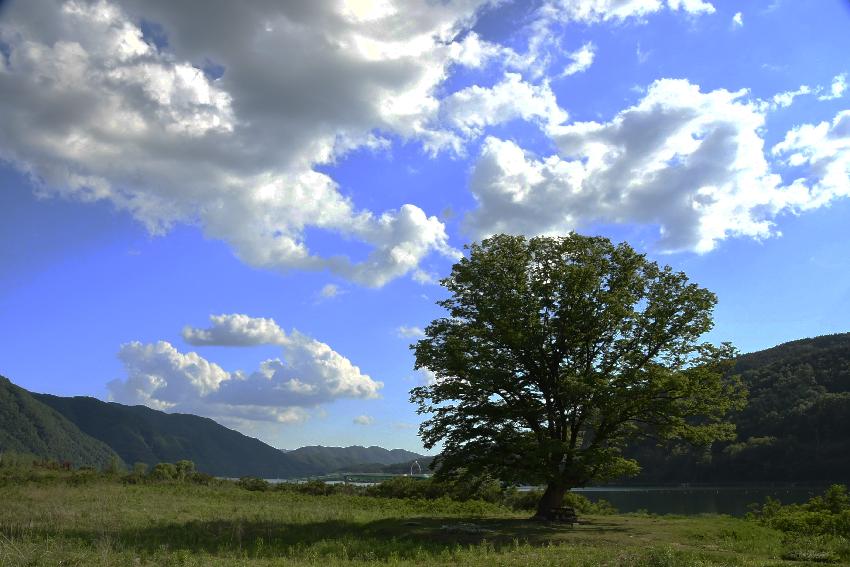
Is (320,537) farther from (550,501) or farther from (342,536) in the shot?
(550,501)

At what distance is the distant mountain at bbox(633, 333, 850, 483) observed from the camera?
95.8 m

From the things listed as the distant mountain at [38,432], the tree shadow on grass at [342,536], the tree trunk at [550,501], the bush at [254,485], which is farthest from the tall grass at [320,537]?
the distant mountain at [38,432]

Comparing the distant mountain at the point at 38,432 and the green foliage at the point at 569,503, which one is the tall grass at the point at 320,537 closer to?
the green foliage at the point at 569,503

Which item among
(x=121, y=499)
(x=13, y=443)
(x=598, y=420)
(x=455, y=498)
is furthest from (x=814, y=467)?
(x=13, y=443)

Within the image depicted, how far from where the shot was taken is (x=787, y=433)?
98688 mm

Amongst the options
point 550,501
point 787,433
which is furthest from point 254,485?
point 787,433

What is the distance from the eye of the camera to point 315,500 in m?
41.3

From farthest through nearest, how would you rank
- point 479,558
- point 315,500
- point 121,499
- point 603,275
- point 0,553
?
point 315,500
point 121,499
point 603,275
point 479,558
point 0,553

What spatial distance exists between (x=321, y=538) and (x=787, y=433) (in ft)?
324

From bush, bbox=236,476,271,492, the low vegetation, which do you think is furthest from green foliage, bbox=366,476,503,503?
bush, bbox=236,476,271,492

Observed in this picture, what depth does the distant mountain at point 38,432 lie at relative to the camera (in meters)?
165

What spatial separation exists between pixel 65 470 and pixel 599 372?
49.1m

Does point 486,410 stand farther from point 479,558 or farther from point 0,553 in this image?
point 0,553

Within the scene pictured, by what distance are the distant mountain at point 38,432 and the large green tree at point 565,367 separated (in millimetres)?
163891
